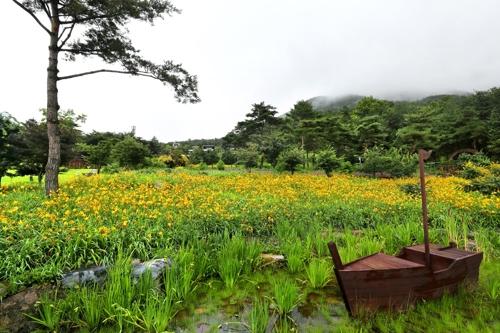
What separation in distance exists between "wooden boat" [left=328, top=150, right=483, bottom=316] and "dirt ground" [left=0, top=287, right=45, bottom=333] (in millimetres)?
3223

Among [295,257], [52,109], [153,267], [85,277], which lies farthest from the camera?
[52,109]

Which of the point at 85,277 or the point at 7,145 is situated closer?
the point at 85,277

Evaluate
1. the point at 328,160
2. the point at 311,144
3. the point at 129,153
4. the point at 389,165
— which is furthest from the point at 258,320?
the point at 311,144

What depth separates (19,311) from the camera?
2.46 meters

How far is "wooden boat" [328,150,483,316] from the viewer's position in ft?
8.20

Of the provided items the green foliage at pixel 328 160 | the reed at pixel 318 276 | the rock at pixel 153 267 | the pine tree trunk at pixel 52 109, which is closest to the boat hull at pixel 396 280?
the reed at pixel 318 276

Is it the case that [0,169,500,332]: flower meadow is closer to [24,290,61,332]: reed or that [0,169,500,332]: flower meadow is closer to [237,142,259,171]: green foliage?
[24,290,61,332]: reed

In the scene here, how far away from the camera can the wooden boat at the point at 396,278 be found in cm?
250

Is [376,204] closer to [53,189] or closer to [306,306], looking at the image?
[306,306]

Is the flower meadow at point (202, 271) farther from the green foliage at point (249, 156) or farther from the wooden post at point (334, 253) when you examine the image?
the green foliage at point (249, 156)

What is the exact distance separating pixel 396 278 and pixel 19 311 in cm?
405

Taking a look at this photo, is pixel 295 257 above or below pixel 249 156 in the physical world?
below

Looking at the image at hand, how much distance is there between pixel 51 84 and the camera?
6289 mm

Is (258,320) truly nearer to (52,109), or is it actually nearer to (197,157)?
(52,109)
